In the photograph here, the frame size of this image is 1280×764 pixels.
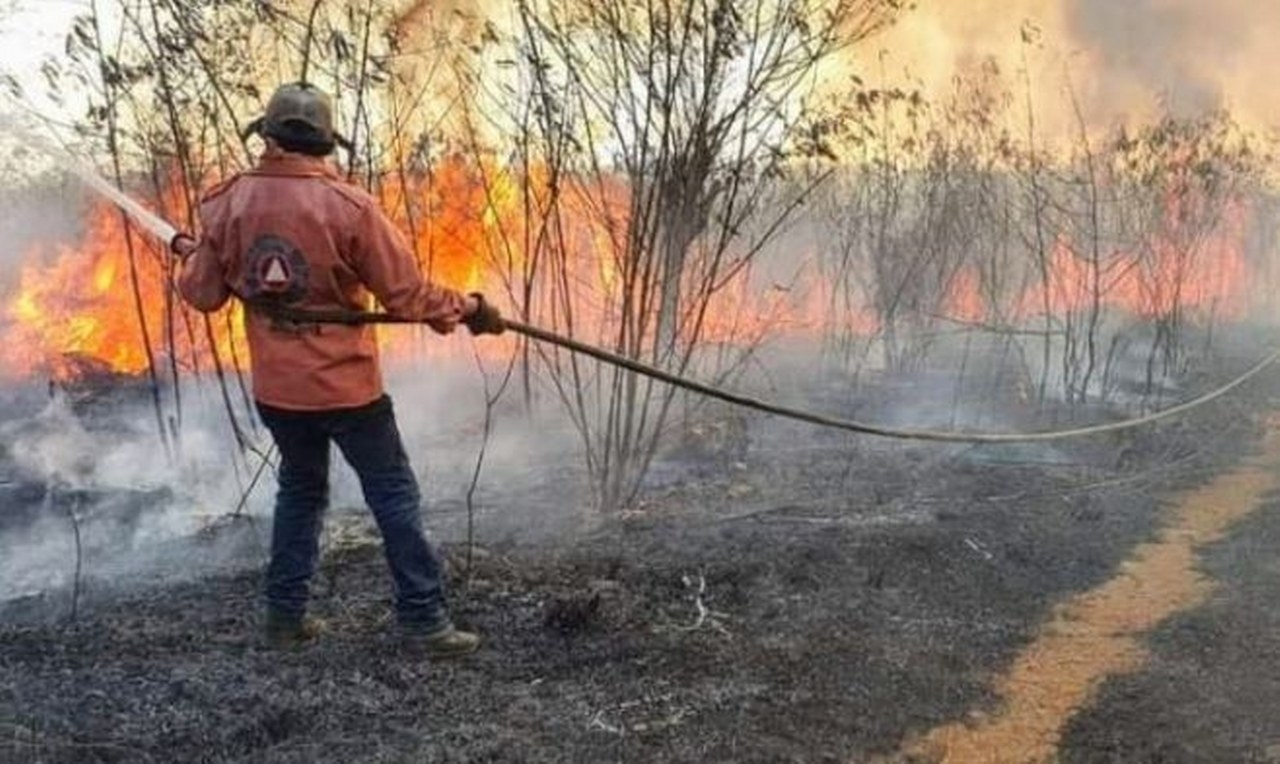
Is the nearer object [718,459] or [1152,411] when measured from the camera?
[718,459]

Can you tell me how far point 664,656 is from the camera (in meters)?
4.48

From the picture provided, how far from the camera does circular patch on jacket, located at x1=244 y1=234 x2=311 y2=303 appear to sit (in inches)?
159

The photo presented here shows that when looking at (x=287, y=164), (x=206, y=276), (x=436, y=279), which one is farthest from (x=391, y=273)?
(x=436, y=279)

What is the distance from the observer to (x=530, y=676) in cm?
430

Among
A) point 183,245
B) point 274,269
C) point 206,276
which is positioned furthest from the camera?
point 183,245

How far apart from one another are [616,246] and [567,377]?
126 inches

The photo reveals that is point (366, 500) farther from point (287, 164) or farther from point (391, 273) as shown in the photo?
point (287, 164)

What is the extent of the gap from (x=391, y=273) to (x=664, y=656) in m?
1.70

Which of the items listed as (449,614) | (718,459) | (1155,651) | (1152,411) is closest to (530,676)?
(449,614)

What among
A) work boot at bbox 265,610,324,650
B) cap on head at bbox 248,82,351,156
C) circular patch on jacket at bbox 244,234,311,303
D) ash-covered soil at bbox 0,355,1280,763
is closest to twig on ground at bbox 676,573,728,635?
ash-covered soil at bbox 0,355,1280,763

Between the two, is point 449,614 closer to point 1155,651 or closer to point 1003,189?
point 1155,651

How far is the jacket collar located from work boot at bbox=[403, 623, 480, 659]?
1657mm

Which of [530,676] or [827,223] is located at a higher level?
[827,223]

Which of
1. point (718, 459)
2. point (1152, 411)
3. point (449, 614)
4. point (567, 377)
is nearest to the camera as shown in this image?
point (449, 614)
